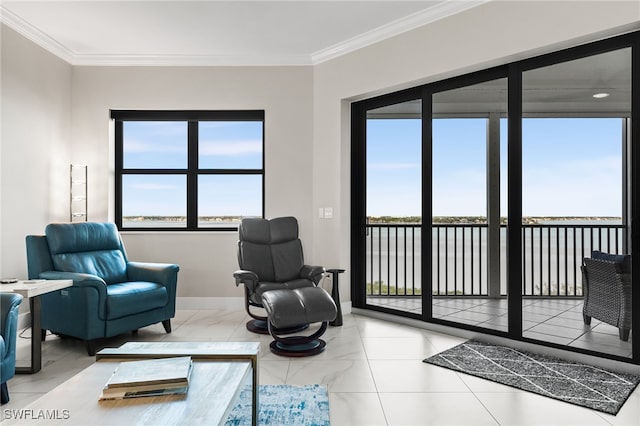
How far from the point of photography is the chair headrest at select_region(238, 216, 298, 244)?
4.18 metres

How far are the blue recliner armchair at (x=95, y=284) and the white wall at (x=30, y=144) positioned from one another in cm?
54

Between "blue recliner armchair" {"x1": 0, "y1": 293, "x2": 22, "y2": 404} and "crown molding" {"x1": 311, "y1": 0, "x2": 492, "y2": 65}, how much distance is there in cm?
366

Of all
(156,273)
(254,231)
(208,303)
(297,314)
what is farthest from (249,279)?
(208,303)

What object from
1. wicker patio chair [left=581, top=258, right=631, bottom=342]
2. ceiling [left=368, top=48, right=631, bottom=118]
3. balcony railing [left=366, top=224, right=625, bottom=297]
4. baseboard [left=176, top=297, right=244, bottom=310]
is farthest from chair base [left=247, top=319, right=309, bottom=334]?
ceiling [left=368, top=48, right=631, bottom=118]

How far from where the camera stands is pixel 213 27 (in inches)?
157

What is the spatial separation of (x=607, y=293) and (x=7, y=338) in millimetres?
4098

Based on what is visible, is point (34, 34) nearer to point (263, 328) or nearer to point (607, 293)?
point (263, 328)

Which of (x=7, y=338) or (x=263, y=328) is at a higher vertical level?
(x=7, y=338)

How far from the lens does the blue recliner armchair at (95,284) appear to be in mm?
3219

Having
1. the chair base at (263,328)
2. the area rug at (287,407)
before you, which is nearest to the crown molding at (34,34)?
the chair base at (263,328)

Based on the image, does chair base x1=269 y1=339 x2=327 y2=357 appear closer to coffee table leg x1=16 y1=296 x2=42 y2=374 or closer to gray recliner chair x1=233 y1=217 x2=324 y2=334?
gray recliner chair x1=233 y1=217 x2=324 y2=334

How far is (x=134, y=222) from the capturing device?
4906 mm

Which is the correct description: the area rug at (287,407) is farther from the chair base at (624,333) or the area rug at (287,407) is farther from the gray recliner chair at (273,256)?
the chair base at (624,333)

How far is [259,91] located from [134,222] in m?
2.18
